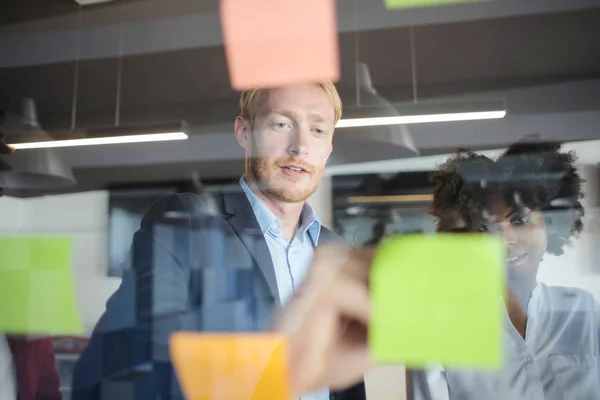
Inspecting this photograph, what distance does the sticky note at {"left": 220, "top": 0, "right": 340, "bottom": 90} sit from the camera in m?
0.98

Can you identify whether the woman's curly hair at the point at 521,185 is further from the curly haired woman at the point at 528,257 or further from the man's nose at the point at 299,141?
the man's nose at the point at 299,141

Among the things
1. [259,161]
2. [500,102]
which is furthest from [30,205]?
[500,102]

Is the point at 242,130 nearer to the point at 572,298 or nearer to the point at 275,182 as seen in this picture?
the point at 275,182

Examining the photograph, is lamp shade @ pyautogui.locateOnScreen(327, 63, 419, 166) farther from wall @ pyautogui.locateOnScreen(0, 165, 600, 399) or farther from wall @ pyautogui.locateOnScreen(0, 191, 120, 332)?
wall @ pyautogui.locateOnScreen(0, 191, 120, 332)

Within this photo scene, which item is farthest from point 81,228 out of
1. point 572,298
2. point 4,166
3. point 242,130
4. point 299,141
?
point 572,298

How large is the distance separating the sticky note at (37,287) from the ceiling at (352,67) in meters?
0.18

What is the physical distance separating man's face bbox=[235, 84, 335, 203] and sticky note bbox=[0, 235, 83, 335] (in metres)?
0.50

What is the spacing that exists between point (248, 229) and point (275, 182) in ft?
0.37

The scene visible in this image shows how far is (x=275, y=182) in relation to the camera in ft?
3.07

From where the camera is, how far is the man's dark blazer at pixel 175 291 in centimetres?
92

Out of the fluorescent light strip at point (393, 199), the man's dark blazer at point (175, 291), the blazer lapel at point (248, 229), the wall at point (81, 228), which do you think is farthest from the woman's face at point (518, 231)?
the wall at point (81, 228)

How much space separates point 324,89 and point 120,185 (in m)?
0.51

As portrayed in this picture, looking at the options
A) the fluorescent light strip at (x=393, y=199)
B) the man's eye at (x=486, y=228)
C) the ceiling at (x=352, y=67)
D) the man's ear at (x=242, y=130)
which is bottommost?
the man's eye at (x=486, y=228)

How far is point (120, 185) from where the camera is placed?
1.03m
